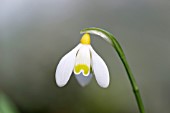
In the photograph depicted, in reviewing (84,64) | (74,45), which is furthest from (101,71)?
(74,45)

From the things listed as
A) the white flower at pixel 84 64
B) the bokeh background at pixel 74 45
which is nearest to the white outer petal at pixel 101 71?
the white flower at pixel 84 64

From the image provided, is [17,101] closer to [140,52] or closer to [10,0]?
[10,0]

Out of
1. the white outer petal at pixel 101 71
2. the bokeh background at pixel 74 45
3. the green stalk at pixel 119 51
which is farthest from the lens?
the bokeh background at pixel 74 45

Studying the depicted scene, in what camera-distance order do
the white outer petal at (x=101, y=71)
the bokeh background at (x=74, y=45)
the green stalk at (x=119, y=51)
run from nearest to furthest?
1. the green stalk at (x=119, y=51)
2. the white outer petal at (x=101, y=71)
3. the bokeh background at (x=74, y=45)

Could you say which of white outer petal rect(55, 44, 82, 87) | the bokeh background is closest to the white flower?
white outer petal rect(55, 44, 82, 87)

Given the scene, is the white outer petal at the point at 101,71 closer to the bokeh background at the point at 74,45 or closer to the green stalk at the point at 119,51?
the green stalk at the point at 119,51

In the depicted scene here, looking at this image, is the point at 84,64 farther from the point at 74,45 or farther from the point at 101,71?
the point at 74,45
